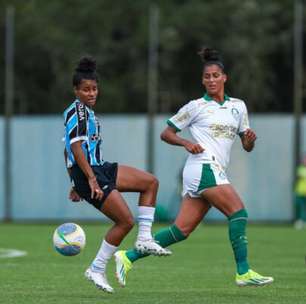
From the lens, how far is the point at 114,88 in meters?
36.2

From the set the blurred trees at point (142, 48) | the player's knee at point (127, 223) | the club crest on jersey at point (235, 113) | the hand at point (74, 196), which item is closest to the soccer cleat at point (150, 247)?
the player's knee at point (127, 223)

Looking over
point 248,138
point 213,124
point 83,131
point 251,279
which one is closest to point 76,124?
point 83,131

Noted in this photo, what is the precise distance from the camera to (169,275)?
14156mm

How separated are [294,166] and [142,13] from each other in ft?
37.2

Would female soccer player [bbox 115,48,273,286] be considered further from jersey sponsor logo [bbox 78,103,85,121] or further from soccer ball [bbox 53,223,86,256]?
jersey sponsor logo [bbox 78,103,85,121]

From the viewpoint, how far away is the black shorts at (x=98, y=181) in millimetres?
11305

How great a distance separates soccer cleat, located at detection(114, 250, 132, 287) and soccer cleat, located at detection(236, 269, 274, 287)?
3.53 feet

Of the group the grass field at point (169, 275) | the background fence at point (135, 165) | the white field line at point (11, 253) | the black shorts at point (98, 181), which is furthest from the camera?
the background fence at point (135, 165)

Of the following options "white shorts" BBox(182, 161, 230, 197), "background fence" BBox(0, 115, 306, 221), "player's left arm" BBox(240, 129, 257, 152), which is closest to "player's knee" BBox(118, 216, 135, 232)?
"white shorts" BBox(182, 161, 230, 197)

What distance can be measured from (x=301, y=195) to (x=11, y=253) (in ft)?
41.9

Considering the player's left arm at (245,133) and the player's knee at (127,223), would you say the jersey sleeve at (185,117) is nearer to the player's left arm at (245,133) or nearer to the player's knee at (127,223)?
the player's left arm at (245,133)

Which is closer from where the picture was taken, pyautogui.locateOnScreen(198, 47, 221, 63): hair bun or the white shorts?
the white shorts

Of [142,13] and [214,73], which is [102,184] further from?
[142,13]

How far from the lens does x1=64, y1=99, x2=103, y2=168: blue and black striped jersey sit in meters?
11.2
